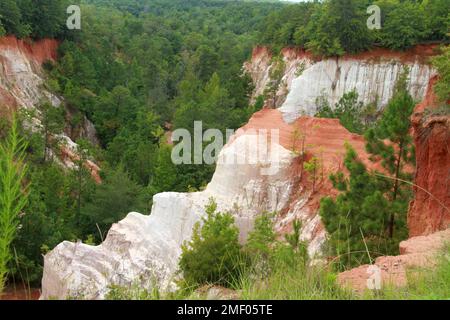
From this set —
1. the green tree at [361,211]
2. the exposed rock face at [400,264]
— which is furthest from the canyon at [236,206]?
the exposed rock face at [400,264]

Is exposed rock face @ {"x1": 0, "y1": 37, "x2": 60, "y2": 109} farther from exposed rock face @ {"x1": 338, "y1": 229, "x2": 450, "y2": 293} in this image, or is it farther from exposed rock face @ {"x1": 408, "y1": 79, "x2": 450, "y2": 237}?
exposed rock face @ {"x1": 338, "y1": 229, "x2": 450, "y2": 293}

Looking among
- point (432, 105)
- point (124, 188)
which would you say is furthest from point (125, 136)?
point (432, 105)

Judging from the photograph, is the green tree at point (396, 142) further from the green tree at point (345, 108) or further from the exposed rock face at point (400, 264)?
the green tree at point (345, 108)

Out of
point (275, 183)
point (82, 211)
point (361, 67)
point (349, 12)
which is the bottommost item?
point (82, 211)

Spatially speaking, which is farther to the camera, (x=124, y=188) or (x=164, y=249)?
(x=124, y=188)

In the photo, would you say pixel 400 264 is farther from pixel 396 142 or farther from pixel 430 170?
pixel 430 170

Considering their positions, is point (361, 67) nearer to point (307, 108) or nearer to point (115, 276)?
point (307, 108)

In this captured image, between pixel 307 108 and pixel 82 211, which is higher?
pixel 307 108
